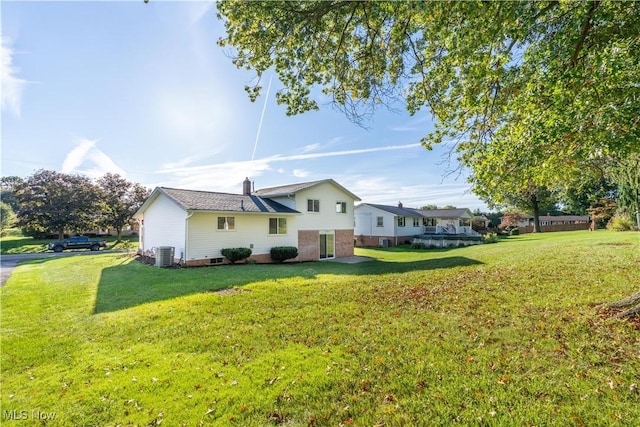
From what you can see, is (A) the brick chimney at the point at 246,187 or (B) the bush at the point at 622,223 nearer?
(A) the brick chimney at the point at 246,187

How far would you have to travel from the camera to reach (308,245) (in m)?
22.6

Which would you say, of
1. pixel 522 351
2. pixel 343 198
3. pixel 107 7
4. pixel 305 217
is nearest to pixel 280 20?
pixel 107 7

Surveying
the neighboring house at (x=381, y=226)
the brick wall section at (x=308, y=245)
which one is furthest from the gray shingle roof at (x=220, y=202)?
the neighboring house at (x=381, y=226)

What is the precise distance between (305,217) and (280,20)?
1742 centimetres

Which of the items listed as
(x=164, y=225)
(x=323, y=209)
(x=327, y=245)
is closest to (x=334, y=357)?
(x=164, y=225)

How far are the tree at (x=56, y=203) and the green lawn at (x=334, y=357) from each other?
32.7 metres

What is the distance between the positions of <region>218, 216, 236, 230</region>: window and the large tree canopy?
12.8 metres

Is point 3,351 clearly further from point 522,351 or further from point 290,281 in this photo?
Answer: point 522,351

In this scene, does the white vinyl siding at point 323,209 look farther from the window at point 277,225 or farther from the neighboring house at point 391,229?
the neighboring house at point 391,229

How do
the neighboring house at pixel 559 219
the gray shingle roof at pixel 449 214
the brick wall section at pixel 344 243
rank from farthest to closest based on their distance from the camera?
the neighboring house at pixel 559 219 < the gray shingle roof at pixel 449 214 < the brick wall section at pixel 344 243

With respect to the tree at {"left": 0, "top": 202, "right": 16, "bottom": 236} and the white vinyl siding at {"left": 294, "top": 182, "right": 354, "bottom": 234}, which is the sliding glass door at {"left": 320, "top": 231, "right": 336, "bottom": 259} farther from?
the tree at {"left": 0, "top": 202, "right": 16, "bottom": 236}

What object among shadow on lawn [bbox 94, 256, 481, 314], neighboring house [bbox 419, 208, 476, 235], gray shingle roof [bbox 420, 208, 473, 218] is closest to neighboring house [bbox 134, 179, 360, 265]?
shadow on lawn [bbox 94, 256, 481, 314]

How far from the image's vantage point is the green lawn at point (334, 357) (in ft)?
11.6

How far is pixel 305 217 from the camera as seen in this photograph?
2253cm
